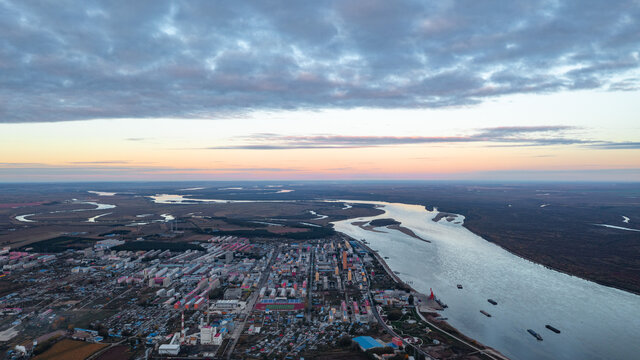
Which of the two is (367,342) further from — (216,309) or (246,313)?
(216,309)

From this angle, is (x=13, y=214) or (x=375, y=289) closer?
(x=375, y=289)

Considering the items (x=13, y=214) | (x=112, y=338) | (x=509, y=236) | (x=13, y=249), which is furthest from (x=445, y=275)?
(x=13, y=214)

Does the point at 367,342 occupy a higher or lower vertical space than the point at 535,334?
higher

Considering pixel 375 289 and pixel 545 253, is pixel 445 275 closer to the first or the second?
pixel 375 289

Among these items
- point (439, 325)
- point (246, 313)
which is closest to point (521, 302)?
point (439, 325)

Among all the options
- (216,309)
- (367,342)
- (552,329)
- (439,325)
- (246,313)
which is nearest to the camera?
(367,342)

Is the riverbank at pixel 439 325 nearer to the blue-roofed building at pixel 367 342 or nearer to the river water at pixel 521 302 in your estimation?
the river water at pixel 521 302
